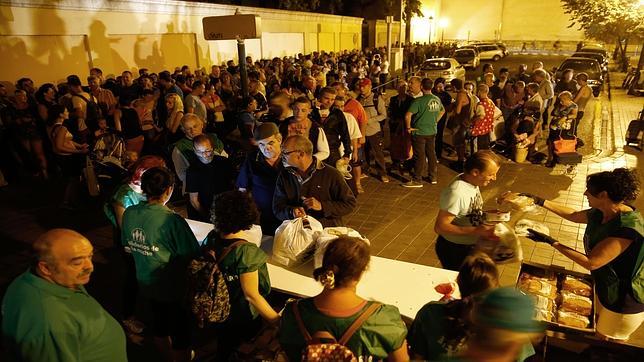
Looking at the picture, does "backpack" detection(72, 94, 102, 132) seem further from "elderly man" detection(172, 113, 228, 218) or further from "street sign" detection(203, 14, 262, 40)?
"elderly man" detection(172, 113, 228, 218)

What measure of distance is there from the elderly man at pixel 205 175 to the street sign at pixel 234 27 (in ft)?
9.66

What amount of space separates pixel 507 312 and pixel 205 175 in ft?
12.1

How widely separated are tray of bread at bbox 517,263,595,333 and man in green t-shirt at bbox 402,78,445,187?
4.00 metres

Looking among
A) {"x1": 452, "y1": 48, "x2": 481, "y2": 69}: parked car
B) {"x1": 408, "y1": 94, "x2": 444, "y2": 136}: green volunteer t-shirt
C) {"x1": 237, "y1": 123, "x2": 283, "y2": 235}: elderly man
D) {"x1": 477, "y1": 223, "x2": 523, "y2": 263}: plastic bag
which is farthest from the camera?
{"x1": 452, "y1": 48, "x2": 481, "y2": 69}: parked car

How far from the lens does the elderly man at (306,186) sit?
398 cm

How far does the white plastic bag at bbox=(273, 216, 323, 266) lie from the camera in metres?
3.50

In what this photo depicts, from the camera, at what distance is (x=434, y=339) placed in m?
2.12

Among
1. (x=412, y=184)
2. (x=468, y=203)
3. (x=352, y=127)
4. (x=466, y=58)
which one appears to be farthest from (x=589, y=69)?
(x=468, y=203)

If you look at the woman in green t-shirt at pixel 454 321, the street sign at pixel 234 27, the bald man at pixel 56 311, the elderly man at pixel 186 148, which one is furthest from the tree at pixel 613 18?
the bald man at pixel 56 311

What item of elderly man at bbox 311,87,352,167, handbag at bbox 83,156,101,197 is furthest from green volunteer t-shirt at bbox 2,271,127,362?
handbag at bbox 83,156,101,197

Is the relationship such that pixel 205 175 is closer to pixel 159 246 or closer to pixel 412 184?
pixel 159 246

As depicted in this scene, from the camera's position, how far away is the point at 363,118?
730cm

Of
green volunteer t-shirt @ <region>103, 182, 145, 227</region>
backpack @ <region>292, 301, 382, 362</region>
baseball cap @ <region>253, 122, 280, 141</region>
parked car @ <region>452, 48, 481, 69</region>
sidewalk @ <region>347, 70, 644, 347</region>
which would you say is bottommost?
sidewalk @ <region>347, 70, 644, 347</region>

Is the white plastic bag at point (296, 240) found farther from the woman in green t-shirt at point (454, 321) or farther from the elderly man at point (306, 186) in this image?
the woman in green t-shirt at point (454, 321)
